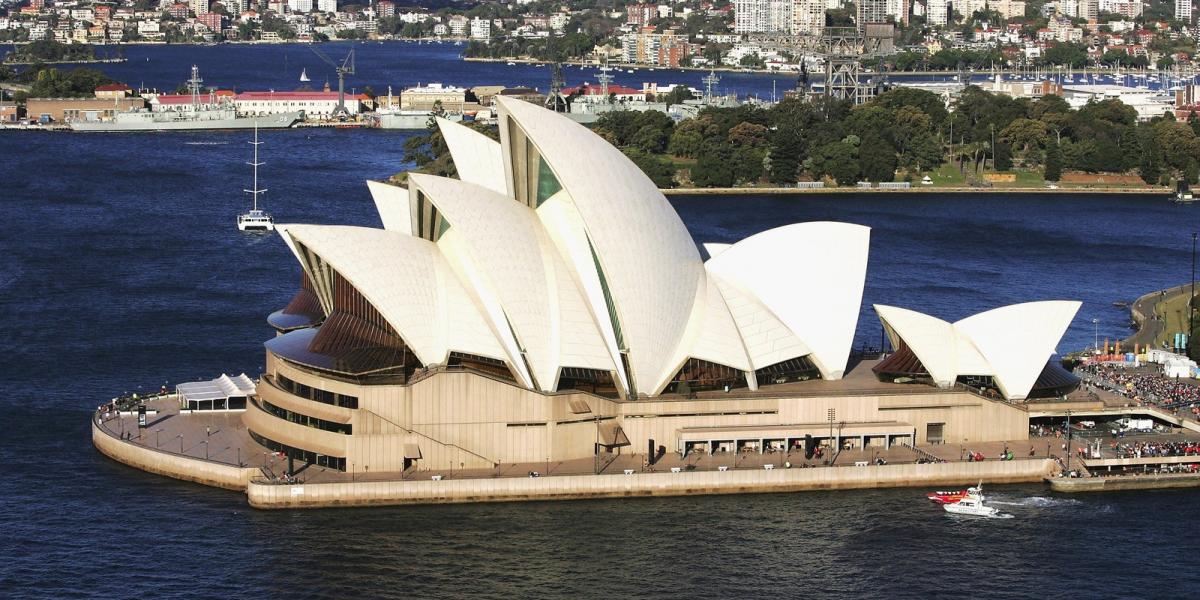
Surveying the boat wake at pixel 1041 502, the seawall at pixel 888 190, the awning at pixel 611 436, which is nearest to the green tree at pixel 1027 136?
the seawall at pixel 888 190

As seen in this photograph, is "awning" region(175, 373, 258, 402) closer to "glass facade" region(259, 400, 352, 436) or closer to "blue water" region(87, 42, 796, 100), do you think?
"glass facade" region(259, 400, 352, 436)

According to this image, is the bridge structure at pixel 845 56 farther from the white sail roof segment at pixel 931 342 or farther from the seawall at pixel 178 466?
the seawall at pixel 178 466

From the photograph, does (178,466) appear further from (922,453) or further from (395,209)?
(922,453)

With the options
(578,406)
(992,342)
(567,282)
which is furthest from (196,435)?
(992,342)

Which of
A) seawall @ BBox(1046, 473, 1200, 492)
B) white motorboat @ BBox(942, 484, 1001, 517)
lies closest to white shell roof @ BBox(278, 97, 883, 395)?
white motorboat @ BBox(942, 484, 1001, 517)

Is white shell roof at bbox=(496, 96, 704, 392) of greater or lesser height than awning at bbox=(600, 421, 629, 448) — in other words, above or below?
above

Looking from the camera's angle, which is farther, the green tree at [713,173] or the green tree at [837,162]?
the green tree at [837,162]
